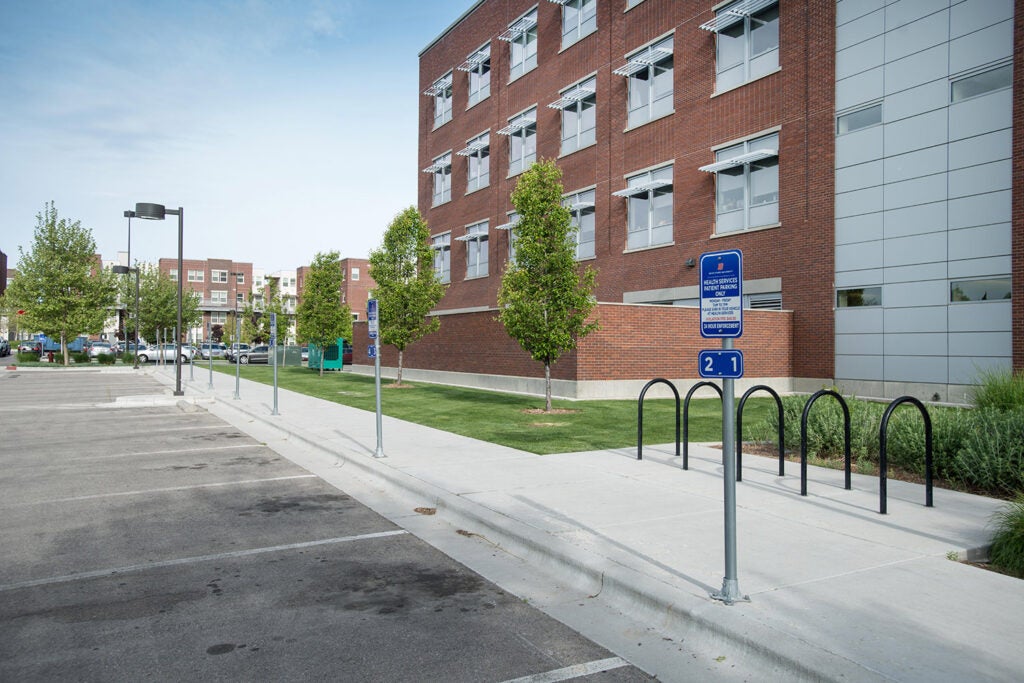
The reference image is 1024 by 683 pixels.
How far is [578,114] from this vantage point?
1168 inches

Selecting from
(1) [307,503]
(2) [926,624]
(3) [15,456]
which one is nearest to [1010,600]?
(2) [926,624]

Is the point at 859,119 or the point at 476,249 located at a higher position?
the point at 859,119

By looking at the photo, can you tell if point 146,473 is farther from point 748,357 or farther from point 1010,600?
point 748,357

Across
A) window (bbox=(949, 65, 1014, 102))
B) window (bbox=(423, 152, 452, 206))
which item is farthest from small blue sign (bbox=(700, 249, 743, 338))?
window (bbox=(423, 152, 452, 206))

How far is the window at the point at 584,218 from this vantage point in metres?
29.0

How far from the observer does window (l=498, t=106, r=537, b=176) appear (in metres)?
32.2

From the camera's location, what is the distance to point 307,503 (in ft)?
25.5

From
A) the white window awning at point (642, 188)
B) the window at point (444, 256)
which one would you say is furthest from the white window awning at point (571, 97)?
the window at point (444, 256)

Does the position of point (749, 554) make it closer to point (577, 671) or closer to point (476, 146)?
point (577, 671)

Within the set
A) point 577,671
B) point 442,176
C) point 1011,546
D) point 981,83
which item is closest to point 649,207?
point 981,83

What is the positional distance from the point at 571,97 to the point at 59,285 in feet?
113

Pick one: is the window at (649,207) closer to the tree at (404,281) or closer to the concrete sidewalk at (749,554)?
the tree at (404,281)

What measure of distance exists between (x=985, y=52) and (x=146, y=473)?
65.7ft

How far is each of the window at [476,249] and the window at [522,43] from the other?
7.10m
